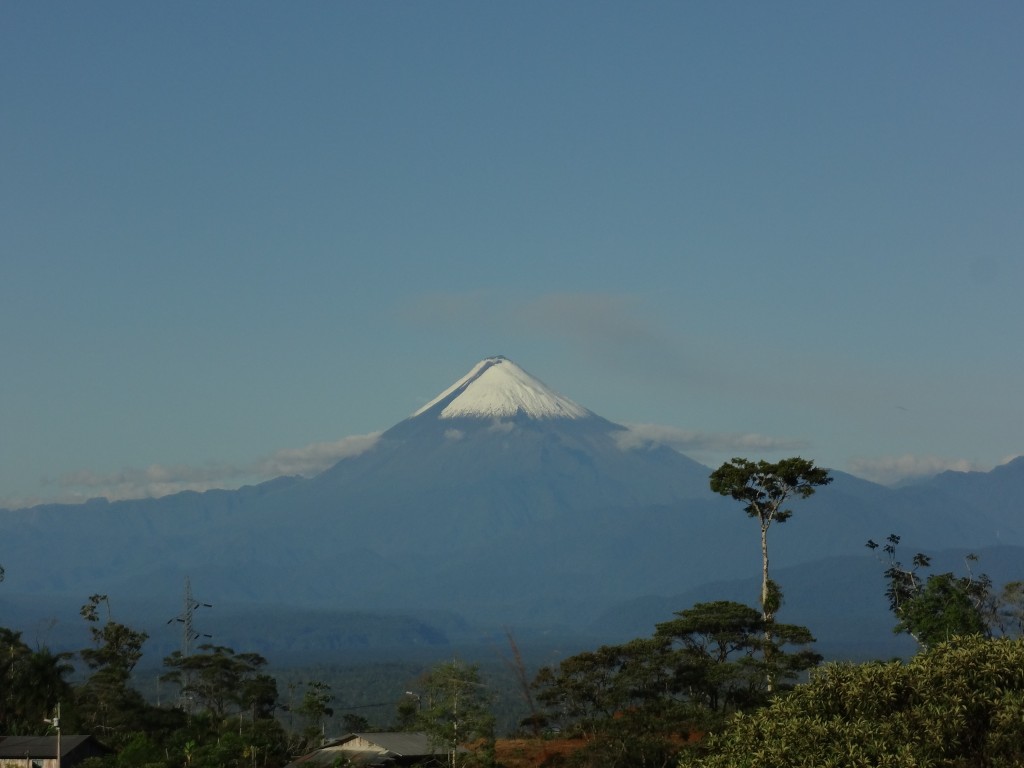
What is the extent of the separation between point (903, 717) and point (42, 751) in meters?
50.4

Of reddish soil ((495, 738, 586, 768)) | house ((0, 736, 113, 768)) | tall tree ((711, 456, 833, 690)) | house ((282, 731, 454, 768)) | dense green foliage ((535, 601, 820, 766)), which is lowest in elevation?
reddish soil ((495, 738, 586, 768))

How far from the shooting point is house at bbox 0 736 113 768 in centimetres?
7325

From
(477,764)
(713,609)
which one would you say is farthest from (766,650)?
(477,764)

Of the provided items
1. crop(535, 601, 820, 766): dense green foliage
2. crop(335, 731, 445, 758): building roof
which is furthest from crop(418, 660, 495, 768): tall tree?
crop(535, 601, 820, 766): dense green foliage

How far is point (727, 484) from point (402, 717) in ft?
100

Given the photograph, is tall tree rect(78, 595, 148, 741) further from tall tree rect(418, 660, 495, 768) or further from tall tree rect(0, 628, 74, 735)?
tall tree rect(418, 660, 495, 768)

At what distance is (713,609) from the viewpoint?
266ft

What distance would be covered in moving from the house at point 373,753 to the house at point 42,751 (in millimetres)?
12269

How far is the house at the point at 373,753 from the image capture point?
70062 millimetres

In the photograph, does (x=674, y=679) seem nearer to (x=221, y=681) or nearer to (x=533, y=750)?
(x=533, y=750)

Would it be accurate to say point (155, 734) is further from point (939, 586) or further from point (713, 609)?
point (939, 586)

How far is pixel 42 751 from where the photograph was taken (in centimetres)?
7400

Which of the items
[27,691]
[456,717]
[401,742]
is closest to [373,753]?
[401,742]

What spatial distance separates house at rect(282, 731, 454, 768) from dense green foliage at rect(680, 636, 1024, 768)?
29729 millimetres
